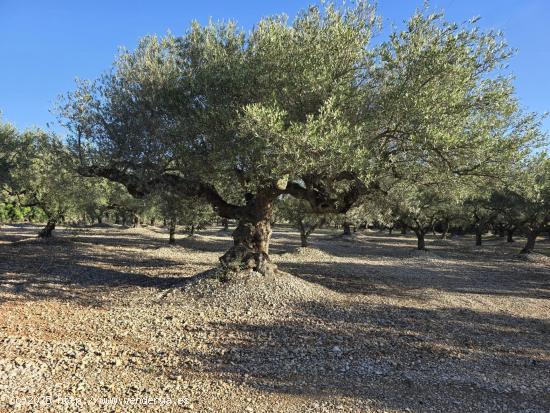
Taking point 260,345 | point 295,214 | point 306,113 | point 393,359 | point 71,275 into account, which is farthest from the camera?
point 295,214

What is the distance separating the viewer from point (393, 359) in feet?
24.5

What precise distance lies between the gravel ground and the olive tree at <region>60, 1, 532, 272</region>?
3030mm

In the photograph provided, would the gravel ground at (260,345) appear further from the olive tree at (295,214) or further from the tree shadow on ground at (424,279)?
the olive tree at (295,214)

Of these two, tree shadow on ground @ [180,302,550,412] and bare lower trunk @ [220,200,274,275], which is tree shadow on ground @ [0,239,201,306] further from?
tree shadow on ground @ [180,302,550,412]

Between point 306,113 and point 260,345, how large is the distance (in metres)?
5.73

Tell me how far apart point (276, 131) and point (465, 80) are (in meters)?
5.15

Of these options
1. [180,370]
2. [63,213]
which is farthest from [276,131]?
[63,213]

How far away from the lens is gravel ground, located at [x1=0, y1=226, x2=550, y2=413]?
18.9 ft

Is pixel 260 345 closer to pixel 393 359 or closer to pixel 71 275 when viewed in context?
pixel 393 359

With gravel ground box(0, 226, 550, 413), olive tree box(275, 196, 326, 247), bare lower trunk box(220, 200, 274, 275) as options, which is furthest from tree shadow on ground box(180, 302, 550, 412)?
olive tree box(275, 196, 326, 247)

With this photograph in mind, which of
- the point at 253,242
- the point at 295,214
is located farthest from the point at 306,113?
the point at 295,214

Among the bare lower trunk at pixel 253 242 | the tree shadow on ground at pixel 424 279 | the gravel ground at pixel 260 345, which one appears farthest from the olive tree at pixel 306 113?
the tree shadow on ground at pixel 424 279

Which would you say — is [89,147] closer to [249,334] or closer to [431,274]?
[249,334]

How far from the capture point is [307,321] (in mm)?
9781
